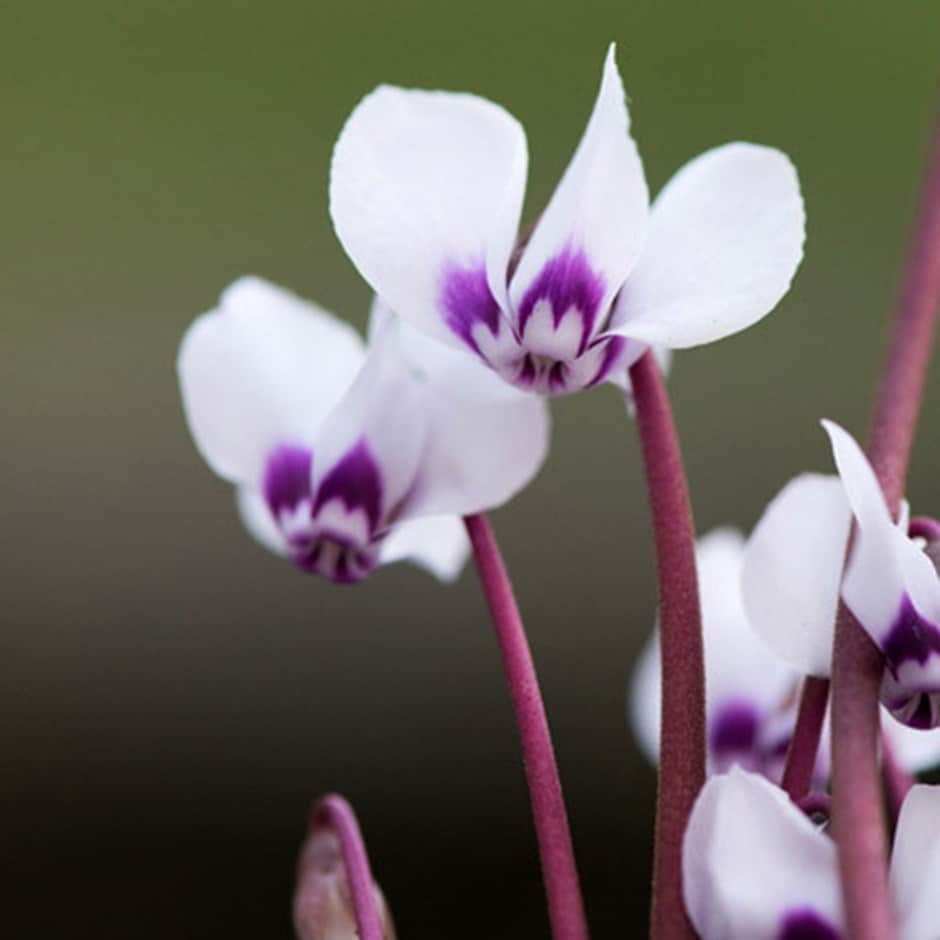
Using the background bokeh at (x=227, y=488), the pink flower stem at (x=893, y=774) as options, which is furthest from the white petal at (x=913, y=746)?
the background bokeh at (x=227, y=488)

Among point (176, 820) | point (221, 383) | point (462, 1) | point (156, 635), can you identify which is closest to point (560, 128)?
point (462, 1)

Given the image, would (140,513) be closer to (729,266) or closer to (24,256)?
(24,256)

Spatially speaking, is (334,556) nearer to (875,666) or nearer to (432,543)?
(432,543)

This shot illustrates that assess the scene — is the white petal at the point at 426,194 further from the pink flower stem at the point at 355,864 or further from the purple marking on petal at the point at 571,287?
the pink flower stem at the point at 355,864

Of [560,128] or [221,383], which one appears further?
[560,128]

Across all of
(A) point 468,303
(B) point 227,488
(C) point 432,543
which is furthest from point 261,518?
(B) point 227,488

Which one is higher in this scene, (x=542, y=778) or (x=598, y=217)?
(x=598, y=217)
